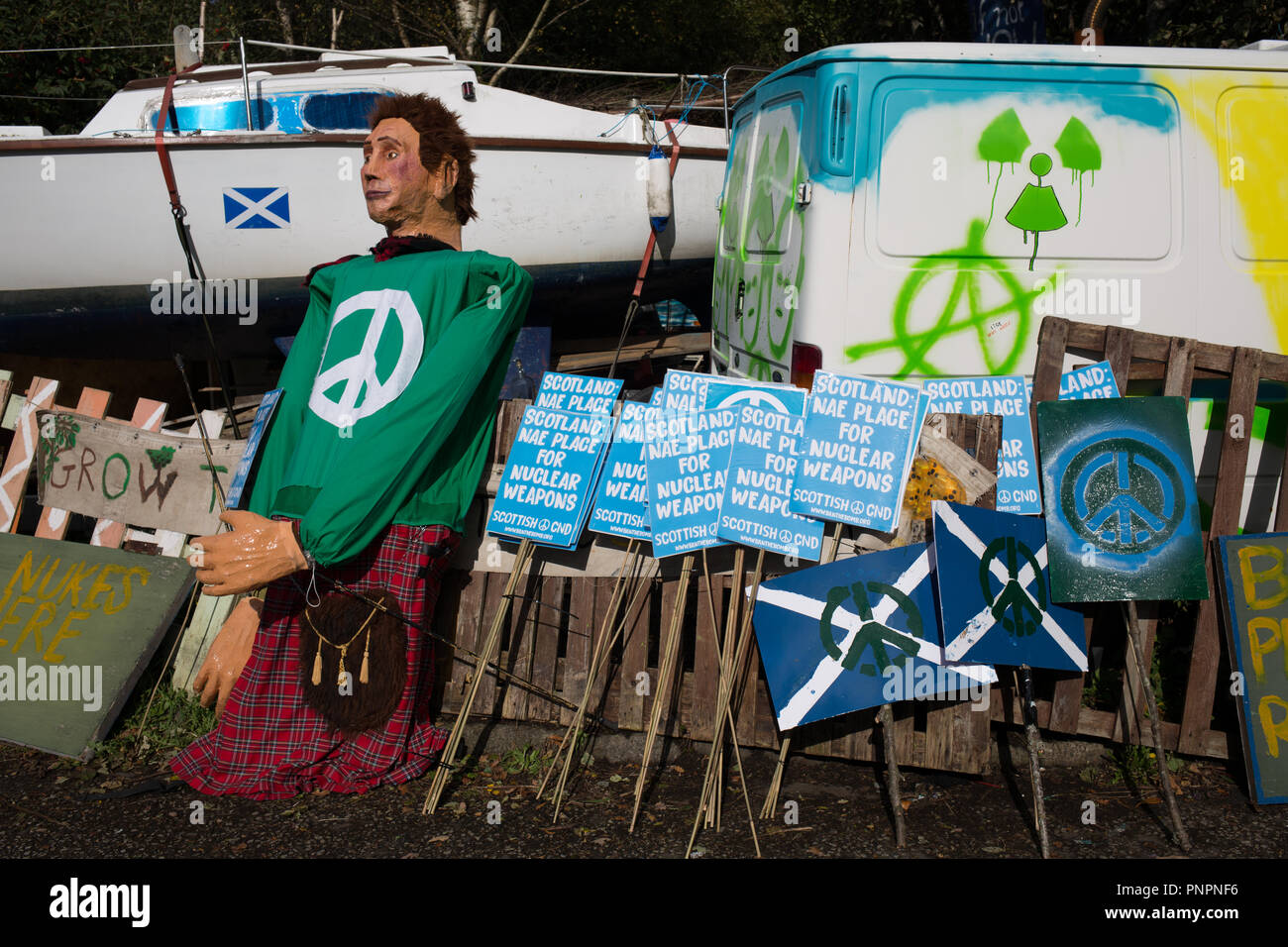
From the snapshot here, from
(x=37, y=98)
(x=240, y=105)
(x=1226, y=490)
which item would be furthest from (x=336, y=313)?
(x=37, y=98)

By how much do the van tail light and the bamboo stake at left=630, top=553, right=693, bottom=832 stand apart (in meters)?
0.90

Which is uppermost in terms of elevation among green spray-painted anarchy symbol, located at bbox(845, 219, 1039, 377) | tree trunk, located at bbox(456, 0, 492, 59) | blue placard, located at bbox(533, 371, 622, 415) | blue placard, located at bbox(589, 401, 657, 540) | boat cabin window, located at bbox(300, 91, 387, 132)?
tree trunk, located at bbox(456, 0, 492, 59)

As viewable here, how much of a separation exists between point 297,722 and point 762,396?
75.9 inches

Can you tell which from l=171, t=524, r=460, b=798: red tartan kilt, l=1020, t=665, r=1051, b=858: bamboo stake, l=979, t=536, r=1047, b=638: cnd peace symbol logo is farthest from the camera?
l=171, t=524, r=460, b=798: red tartan kilt

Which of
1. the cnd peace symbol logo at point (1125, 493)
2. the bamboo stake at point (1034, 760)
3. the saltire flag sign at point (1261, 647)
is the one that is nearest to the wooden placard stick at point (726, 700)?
the bamboo stake at point (1034, 760)

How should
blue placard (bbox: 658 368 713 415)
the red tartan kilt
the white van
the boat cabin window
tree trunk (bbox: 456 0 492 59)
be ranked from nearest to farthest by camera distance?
the red tartan kilt, blue placard (bbox: 658 368 713 415), the white van, the boat cabin window, tree trunk (bbox: 456 0 492 59)

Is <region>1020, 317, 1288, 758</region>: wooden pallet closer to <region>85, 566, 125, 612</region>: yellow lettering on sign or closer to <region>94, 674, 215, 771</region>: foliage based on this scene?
<region>94, 674, 215, 771</region>: foliage

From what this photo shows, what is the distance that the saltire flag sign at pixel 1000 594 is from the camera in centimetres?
321

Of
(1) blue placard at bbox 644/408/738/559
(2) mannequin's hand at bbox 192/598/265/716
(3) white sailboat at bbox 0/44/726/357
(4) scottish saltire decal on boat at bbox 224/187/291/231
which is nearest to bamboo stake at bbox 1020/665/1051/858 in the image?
(1) blue placard at bbox 644/408/738/559

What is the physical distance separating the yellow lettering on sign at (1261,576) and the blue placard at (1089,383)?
0.70 meters

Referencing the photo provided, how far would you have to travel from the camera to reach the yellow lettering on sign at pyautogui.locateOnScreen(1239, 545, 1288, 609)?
3436 mm

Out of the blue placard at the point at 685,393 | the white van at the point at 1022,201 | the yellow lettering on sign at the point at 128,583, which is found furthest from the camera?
the yellow lettering on sign at the point at 128,583

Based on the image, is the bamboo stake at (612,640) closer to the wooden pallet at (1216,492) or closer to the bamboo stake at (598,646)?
the bamboo stake at (598,646)

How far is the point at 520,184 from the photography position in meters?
6.96
